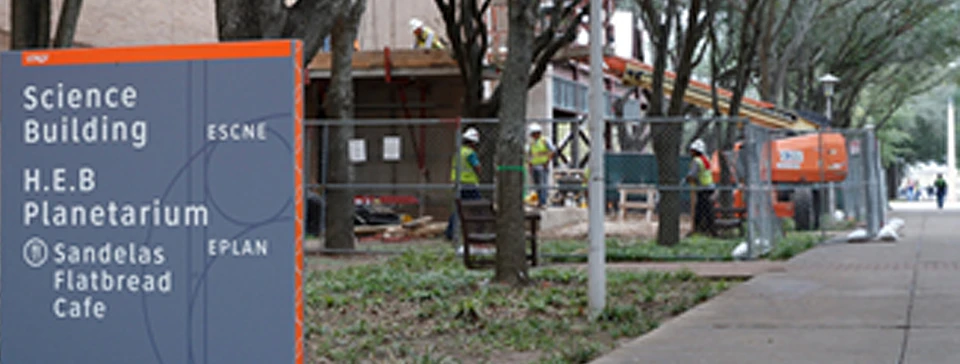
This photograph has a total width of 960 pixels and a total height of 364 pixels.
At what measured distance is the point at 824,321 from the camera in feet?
34.4

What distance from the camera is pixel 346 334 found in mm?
10422

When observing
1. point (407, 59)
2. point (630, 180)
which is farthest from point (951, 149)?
point (407, 59)

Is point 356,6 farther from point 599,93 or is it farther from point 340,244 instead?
point 599,93

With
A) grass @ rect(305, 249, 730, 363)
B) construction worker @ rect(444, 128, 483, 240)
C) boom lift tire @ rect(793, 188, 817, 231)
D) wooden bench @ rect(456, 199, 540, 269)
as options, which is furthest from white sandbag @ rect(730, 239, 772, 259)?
boom lift tire @ rect(793, 188, 817, 231)

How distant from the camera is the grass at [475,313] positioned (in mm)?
9642

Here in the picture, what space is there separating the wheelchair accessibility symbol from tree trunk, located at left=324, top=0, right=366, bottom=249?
45.3 feet

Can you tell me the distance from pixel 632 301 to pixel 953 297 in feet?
9.55

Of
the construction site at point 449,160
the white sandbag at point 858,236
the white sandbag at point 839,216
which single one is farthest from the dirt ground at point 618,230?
the white sandbag at point 839,216

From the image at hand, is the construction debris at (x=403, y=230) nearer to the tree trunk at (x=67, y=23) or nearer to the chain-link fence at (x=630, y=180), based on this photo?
the chain-link fence at (x=630, y=180)

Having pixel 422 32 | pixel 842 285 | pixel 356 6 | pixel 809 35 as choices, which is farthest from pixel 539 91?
pixel 842 285

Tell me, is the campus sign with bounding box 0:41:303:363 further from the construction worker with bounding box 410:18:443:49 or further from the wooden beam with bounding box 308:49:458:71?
the construction worker with bounding box 410:18:443:49

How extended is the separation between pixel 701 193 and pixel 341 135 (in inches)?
248

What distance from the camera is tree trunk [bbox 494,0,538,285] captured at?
527 inches

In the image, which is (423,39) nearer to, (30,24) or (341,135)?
(341,135)
